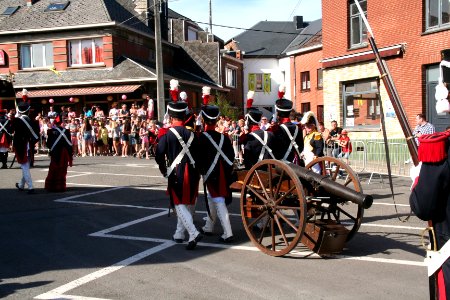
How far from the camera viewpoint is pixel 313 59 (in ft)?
127

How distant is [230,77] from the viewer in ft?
150

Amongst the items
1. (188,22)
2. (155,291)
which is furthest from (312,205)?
(188,22)

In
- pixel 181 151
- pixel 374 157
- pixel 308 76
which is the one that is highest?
pixel 308 76

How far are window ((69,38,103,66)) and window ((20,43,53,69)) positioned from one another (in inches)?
56.8

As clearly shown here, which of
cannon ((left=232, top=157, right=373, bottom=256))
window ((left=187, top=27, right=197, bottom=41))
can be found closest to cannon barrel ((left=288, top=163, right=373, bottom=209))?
cannon ((left=232, top=157, right=373, bottom=256))

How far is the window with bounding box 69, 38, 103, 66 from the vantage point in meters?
30.6

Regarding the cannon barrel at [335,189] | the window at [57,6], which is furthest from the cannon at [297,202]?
the window at [57,6]

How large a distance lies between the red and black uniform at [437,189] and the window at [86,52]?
29.0 meters

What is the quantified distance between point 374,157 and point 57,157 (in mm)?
9013

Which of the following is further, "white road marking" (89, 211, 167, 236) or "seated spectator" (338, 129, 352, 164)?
"seated spectator" (338, 129, 352, 164)

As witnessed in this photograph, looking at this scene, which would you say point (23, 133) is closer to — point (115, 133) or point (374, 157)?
point (374, 157)

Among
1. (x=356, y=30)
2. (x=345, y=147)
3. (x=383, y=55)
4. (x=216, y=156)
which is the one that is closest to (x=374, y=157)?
(x=345, y=147)

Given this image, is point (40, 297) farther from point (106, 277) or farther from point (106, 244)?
point (106, 244)

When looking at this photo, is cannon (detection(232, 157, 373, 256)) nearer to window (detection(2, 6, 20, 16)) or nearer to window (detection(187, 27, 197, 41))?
window (detection(2, 6, 20, 16))
